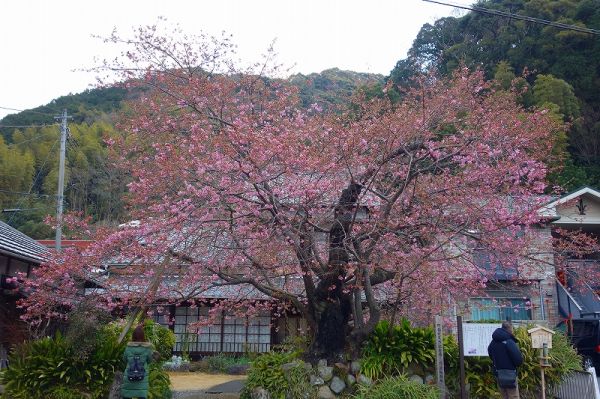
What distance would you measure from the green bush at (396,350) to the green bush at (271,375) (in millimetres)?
1164

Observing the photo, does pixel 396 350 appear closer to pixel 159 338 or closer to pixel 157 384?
pixel 157 384

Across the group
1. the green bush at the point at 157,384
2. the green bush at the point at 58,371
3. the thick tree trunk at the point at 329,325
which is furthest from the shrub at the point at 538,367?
the green bush at the point at 58,371

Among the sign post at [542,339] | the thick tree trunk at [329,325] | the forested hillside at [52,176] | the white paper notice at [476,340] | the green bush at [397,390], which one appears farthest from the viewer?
the forested hillside at [52,176]

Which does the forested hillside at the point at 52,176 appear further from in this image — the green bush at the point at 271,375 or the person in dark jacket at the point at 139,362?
the person in dark jacket at the point at 139,362

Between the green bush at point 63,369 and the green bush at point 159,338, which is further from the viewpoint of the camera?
the green bush at point 159,338

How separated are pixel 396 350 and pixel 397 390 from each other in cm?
96

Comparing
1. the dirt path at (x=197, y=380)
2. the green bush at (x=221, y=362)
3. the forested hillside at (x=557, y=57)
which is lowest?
the dirt path at (x=197, y=380)

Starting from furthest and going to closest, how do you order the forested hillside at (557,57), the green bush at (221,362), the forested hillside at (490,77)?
the forested hillside at (557,57)
the forested hillside at (490,77)
the green bush at (221,362)

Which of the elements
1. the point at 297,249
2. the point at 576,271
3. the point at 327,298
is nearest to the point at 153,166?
the point at 297,249

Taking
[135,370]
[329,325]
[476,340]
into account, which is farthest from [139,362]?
[476,340]

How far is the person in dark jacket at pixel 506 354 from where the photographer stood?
7.22 meters

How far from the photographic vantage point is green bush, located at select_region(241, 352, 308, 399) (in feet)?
27.9

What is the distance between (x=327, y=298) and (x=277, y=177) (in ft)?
7.50

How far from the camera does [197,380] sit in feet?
45.8
